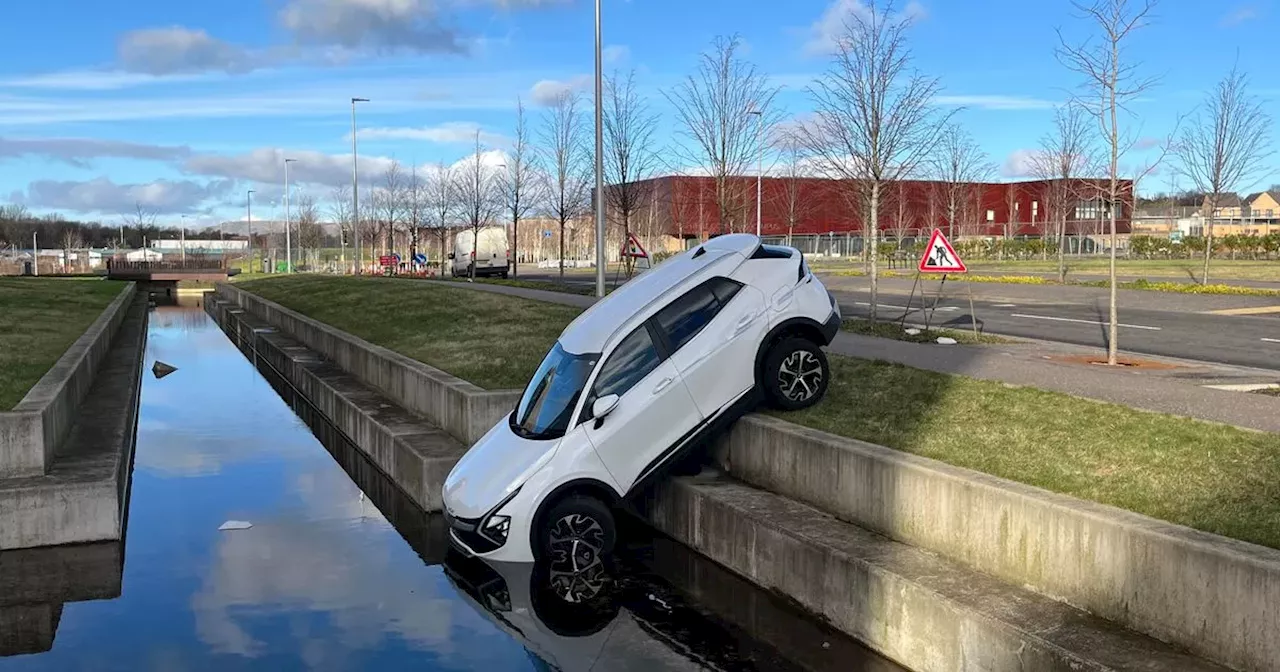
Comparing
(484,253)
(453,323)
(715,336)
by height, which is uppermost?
(484,253)

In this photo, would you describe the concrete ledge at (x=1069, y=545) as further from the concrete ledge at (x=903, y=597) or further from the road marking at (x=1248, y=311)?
the road marking at (x=1248, y=311)

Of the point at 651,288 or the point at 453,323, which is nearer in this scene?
the point at 651,288

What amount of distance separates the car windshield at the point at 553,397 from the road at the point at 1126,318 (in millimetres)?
10476

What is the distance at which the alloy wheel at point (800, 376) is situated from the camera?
10.2 metres

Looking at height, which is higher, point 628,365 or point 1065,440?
point 628,365

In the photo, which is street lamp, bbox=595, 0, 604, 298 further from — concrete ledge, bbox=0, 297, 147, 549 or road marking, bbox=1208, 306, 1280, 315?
road marking, bbox=1208, 306, 1280, 315

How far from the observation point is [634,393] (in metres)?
9.10

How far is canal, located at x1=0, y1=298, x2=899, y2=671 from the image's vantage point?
7465 mm

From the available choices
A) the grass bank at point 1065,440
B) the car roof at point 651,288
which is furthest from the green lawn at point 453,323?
the car roof at point 651,288

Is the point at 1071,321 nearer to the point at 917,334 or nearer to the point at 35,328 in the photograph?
the point at 917,334

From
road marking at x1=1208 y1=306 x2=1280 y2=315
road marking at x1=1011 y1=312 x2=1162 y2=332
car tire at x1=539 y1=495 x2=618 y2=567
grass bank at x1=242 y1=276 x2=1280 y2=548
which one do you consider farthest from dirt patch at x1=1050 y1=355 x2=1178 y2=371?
road marking at x1=1208 y1=306 x2=1280 y2=315

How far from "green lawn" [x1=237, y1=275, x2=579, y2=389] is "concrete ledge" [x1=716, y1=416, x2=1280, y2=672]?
6.48 m

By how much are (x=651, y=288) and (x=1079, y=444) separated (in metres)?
3.85

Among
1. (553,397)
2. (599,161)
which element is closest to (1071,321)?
(599,161)
